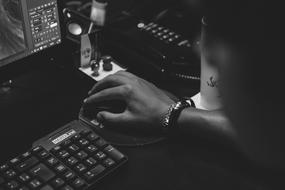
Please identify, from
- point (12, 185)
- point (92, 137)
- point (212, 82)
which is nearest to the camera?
point (12, 185)

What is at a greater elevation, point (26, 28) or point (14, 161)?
point (26, 28)

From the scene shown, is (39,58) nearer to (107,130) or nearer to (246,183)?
(107,130)

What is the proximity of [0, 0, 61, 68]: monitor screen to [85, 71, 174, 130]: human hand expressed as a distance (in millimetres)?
163

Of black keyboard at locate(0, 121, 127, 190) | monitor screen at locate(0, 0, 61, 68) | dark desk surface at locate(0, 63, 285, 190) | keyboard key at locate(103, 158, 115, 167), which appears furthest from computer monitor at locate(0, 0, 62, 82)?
keyboard key at locate(103, 158, 115, 167)

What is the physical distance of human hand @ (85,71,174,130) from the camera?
3.28 feet

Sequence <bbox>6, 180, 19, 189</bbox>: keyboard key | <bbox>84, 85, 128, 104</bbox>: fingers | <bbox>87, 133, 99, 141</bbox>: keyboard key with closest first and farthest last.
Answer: <bbox>6, 180, 19, 189</bbox>: keyboard key, <bbox>87, 133, 99, 141</bbox>: keyboard key, <bbox>84, 85, 128, 104</bbox>: fingers

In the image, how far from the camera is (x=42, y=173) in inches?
33.8

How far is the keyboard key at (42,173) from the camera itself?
0.85 m

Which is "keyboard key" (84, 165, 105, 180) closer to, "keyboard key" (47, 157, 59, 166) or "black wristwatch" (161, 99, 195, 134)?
"keyboard key" (47, 157, 59, 166)

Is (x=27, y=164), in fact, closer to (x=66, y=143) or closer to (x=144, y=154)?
(x=66, y=143)

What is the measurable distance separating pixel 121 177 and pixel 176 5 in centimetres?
68

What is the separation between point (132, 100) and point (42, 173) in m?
0.27

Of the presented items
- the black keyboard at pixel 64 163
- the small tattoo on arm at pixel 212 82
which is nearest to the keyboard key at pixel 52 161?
the black keyboard at pixel 64 163

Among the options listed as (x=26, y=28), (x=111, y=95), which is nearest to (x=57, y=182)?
(x=111, y=95)
